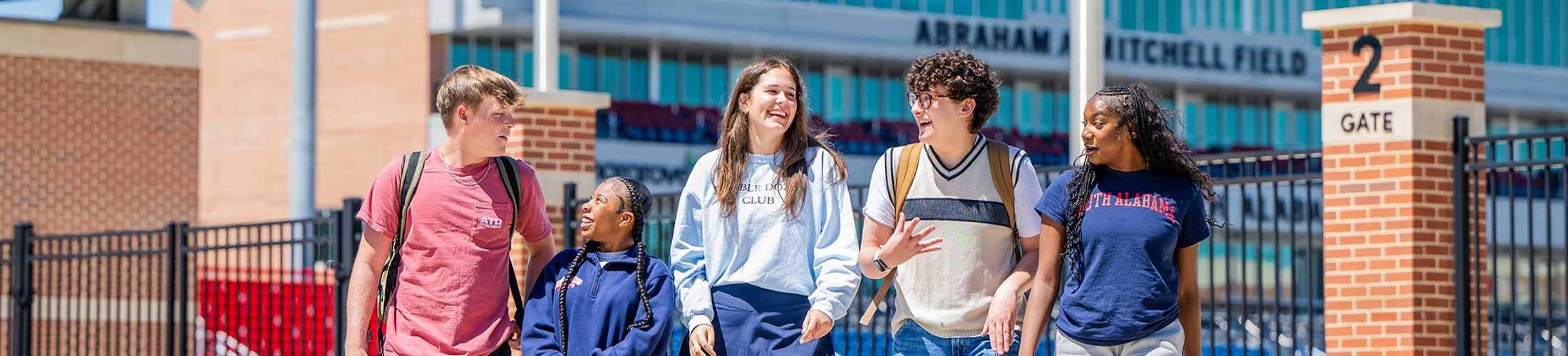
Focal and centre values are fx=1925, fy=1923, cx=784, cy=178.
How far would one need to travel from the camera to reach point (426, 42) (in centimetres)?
4112

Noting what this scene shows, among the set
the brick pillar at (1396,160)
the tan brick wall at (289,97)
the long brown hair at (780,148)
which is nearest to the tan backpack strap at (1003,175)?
the long brown hair at (780,148)

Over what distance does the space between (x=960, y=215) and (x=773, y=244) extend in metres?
0.55

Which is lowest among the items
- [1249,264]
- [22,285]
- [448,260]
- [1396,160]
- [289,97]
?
[1249,264]

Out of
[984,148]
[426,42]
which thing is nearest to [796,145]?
[984,148]

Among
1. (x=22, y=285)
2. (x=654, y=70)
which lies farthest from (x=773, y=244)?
(x=654, y=70)

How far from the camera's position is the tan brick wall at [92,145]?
18.9m

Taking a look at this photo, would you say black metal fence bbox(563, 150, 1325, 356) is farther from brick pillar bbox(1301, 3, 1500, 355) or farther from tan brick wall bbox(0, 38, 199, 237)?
tan brick wall bbox(0, 38, 199, 237)

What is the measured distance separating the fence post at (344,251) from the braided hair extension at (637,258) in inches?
243

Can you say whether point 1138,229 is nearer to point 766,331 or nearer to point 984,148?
point 984,148

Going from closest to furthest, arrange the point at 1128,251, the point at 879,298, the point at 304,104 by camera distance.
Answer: the point at 1128,251, the point at 879,298, the point at 304,104

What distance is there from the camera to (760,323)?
5582 millimetres

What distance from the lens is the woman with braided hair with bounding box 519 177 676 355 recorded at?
578cm

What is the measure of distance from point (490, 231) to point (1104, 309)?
1857 mm

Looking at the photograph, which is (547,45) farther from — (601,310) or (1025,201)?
(1025,201)
